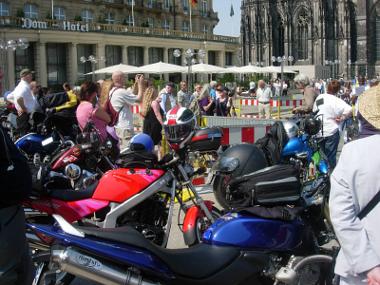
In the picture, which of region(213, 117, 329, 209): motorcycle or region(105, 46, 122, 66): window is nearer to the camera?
region(213, 117, 329, 209): motorcycle

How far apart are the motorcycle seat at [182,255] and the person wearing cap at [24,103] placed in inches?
289

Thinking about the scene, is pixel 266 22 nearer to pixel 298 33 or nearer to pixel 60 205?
pixel 298 33

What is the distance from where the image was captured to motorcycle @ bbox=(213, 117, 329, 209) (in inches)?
145

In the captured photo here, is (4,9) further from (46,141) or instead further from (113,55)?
(46,141)

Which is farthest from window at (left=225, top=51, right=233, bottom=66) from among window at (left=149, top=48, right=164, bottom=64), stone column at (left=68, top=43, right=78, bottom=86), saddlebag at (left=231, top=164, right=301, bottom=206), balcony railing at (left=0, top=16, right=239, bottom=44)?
saddlebag at (left=231, top=164, right=301, bottom=206)

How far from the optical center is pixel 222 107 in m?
17.0

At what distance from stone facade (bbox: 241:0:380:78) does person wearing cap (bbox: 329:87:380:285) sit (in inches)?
2601

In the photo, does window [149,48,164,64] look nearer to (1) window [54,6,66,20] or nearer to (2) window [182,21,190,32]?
(1) window [54,6,66,20]

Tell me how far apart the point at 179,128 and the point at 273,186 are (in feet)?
3.85

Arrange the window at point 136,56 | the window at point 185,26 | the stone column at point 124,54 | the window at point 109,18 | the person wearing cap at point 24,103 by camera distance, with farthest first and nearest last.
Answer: the window at point 185,26 → the window at point 109,18 → the window at point 136,56 → the stone column at point 124,54 → the person wearing cap at point 24,103

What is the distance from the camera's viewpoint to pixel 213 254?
3.30 m

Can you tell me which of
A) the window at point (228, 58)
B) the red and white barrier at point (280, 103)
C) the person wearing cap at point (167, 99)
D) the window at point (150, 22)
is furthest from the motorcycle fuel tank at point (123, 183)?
the window at point (228, 58)

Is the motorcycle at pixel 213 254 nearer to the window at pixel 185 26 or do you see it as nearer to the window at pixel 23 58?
the window at pixel 23 58

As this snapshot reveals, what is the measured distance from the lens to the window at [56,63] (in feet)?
151
